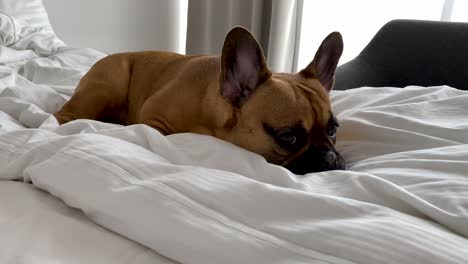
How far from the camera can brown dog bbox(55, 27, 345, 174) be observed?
110 cm

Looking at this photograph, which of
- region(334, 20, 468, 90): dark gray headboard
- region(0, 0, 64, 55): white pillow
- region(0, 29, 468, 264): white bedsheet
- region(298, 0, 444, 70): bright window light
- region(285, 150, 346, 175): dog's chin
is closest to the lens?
region(0, 29, 468, 264): white bedsheet

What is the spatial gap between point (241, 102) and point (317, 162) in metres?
0.29

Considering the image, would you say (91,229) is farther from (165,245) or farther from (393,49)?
(393,49)

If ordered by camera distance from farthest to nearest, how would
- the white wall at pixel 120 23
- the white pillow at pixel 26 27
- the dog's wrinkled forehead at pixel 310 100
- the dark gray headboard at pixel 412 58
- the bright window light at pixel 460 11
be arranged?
the white wall at pixel 120 23, the bright window light at pixel 460 11, the white pillow at pixel 26 27, the dark gray headboard at pixel 412 58, the dog's wrinkled forehead at pixel 310 100

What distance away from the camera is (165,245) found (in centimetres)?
59

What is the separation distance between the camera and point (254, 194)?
2.12 ft

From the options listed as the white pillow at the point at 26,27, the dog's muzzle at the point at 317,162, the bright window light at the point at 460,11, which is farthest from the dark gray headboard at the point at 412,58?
the white pillow at the point at 26,27

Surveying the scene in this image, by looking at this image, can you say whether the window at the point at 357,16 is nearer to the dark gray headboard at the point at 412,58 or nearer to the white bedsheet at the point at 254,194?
Result: the dark gray headboard at the point at 412,58

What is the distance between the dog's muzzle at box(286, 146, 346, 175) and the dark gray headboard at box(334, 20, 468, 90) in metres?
0.87

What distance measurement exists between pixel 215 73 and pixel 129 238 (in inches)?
31.6

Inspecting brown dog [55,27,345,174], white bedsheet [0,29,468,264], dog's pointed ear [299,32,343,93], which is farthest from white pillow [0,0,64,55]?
dog's pointed ear [299,32,343,93]

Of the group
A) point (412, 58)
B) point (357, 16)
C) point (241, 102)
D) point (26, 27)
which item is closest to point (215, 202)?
point (241, 102)

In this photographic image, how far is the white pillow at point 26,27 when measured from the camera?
2.05m

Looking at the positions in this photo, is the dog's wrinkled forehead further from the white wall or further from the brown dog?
the white wall
